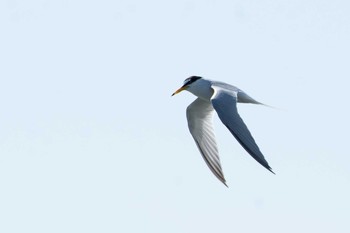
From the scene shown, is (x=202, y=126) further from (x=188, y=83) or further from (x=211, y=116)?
(x=188, y=83)

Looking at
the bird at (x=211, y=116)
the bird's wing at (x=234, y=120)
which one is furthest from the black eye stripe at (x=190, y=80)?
the bird's wing at (x=234, y=120)

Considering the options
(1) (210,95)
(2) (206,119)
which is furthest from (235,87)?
(2) (206,119)

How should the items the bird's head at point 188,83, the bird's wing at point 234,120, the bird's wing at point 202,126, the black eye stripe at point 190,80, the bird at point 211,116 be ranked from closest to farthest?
the bird's wing at point 234,120
the bird at point 211,116
the bird's head at point 188,83
the black eye stripe at point 190,80
the bird's wing at point 202,126

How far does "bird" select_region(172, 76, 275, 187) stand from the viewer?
2061 centimetres

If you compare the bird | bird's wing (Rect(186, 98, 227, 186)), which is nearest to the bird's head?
the bird

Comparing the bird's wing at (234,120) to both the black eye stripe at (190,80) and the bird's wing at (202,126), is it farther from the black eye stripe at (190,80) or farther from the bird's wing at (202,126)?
the bird's wing at (202,126)

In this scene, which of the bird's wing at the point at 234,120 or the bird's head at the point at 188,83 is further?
the bird's head at the point at 188,83

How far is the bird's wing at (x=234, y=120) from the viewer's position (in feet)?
65.3

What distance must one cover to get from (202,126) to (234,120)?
17.9 feet

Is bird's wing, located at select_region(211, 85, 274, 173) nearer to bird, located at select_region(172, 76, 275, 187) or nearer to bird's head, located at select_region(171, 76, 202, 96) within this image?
bird, located at select_region(172, 76, 275, 187)

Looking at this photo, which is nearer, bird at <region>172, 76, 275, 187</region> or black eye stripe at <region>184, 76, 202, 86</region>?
bird at <region>172, 76, 275, 187</region>

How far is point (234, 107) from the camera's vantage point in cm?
2236

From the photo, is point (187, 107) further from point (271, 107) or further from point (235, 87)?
point (271, 107)

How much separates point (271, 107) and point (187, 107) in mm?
4568
